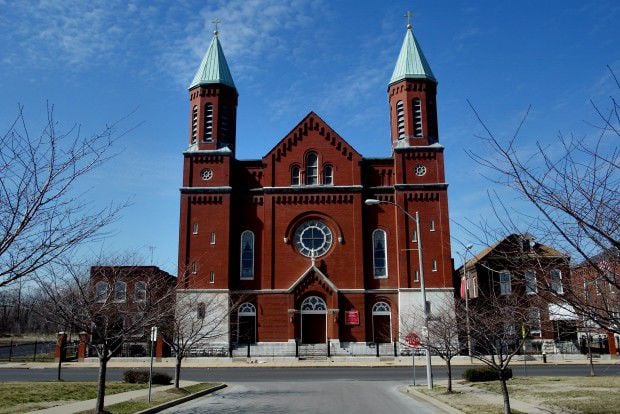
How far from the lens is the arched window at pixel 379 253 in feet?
154

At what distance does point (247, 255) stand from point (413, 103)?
19.0m

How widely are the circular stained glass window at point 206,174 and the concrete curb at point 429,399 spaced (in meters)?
29.8

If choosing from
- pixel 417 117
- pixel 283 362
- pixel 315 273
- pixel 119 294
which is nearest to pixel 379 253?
pixel 315 273

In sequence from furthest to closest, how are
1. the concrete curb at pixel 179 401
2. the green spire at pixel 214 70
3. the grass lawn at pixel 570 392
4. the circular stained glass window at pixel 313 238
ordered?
the green spire at pixel 214 70 → the circular stained glass window at pixel 313 238 → the concrete curb at pixel 179 401 → the grass lawn at pixel 570 392

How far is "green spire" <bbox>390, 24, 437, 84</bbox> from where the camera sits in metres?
49.6

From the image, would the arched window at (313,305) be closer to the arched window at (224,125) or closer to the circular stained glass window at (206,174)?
the circular stained glass window at (206,174)

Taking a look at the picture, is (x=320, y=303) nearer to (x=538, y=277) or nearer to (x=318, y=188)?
(x=318, y=188)

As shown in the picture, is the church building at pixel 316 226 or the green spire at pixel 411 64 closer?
the church building at pixel 316 226

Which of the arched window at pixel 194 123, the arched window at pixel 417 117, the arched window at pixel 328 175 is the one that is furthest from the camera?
the arched window at pixel 194 123

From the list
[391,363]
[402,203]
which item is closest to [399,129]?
[402,203]

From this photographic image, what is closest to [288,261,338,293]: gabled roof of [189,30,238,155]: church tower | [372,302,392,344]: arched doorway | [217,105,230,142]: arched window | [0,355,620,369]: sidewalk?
[372,302,392,344]: arched doorway

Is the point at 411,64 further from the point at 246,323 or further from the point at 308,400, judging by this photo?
the point at 308,400

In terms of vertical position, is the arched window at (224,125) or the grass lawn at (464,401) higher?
the arched window at (224,125)

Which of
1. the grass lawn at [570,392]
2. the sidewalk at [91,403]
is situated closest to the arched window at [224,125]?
the sidewalk at [91,403]
